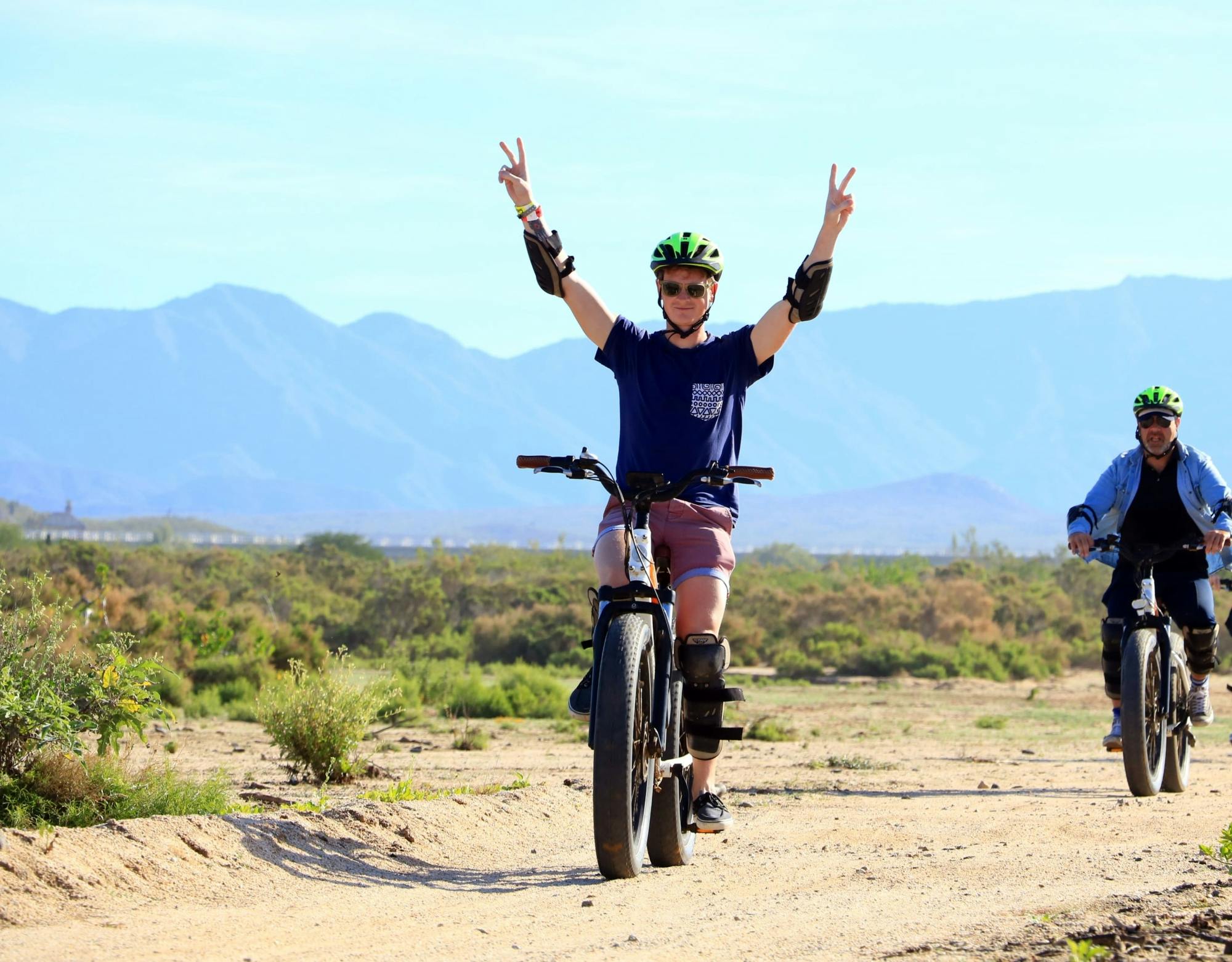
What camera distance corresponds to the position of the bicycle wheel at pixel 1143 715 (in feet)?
30.8

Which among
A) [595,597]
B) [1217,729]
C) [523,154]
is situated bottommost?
[1217,729]

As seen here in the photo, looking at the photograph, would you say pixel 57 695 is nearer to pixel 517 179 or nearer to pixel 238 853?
pixel 238 853

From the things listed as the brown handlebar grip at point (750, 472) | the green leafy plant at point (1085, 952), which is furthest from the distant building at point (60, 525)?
the green leafy plant at point (1085, 952)

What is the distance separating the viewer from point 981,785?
1056 centimetres

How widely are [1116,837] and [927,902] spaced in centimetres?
223

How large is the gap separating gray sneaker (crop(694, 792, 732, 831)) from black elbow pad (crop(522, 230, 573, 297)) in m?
2.21

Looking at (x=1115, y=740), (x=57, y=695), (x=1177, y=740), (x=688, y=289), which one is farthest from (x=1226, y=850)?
(x=57, y=695)

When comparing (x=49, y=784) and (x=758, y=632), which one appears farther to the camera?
(x=758, y=632)

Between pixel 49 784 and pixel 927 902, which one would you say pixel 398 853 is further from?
pixel 927 902

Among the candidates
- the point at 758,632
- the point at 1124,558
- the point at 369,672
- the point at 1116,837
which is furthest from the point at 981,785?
the point at 758,632

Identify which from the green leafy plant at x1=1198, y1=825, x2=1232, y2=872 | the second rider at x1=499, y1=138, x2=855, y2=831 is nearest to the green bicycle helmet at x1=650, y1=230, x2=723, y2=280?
the second rider at x1=499, y1=138, x2=855, y2=831

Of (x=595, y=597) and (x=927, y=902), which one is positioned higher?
(x=595, y=597)

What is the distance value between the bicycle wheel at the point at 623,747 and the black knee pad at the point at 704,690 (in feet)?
1.20

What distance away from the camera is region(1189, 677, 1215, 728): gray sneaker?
33.5 ft
